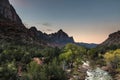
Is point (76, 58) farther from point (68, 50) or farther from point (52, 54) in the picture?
point (52, 54)

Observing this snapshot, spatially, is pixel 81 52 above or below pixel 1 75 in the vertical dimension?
above

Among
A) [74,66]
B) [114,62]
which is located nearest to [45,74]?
[74,66]

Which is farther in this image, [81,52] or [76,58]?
[81,52]

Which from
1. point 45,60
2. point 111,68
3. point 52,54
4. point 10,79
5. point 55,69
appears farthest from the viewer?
point 52,54

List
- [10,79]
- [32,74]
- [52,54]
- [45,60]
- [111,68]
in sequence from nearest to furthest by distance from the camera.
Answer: [10,79] → [32,74] → [111,68] → [45,60] → [52,54]

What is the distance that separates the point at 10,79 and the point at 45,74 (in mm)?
18201

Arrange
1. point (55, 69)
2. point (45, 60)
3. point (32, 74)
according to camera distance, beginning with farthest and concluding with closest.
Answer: point (45, 60), point (55, 69), point (32, 74)

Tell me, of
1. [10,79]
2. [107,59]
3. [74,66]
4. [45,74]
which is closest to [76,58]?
[74,66]

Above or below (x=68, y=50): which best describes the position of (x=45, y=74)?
below

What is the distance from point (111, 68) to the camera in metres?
136

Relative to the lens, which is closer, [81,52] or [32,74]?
[32,74]

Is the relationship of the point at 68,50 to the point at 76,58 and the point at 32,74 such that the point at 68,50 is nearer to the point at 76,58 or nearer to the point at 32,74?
the point at 76,58

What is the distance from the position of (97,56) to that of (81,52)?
34.5m

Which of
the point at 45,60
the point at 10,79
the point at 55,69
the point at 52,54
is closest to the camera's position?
the point at 10,79
